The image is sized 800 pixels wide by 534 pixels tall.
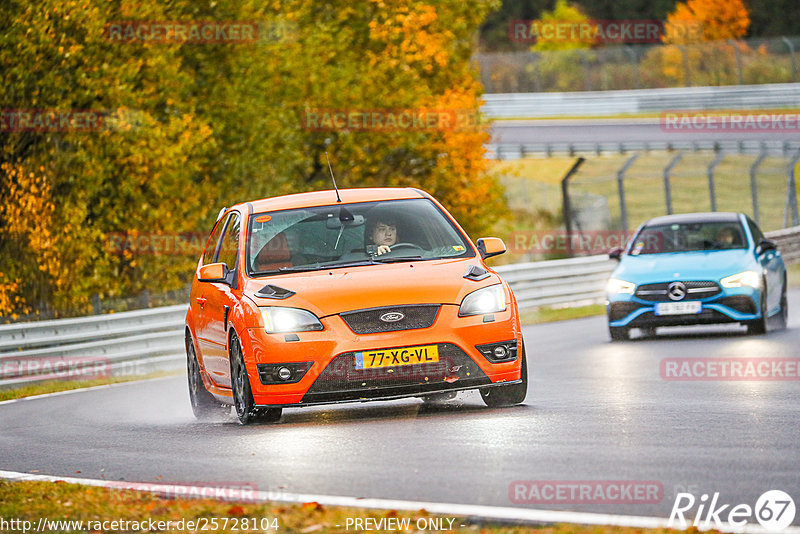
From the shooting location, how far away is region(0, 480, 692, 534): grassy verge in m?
6.39

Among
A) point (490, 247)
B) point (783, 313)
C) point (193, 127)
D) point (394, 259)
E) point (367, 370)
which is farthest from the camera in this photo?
point (193, 127)

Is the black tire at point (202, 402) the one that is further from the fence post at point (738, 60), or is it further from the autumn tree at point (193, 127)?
the fence post at point (738, 60)

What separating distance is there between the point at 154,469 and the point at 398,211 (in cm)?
328

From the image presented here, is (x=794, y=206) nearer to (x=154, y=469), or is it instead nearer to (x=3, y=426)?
(x=3, y=426)

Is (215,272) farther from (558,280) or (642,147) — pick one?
(642,147)

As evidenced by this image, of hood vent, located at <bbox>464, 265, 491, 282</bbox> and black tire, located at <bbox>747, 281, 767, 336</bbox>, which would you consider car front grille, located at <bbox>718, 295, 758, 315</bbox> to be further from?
hood vent, located at <bbox>464, 265, 491, 282</bbox>

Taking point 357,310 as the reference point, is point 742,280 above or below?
below

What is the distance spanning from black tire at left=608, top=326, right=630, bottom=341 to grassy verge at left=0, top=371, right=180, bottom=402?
216 inches

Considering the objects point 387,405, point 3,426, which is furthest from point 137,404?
point 387,405

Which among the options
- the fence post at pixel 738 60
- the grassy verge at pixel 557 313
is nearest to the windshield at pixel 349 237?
the grassy verge at pixel 557 313

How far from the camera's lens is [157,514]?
7082mm

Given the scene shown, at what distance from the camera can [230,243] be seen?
465 inches

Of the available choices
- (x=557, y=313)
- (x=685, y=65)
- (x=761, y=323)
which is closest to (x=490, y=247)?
(x=761, y=323)

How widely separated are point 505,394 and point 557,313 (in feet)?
48.9
